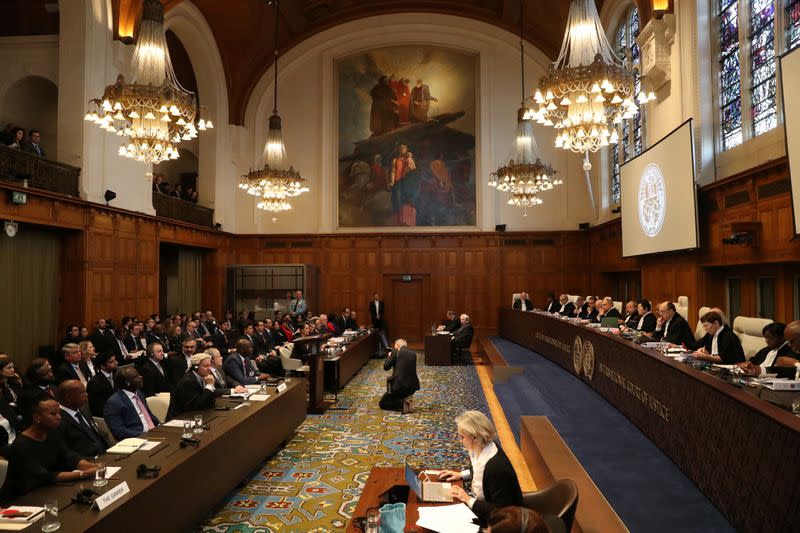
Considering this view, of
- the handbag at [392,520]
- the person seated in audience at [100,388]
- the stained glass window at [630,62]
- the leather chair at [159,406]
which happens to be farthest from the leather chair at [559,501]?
the stained glass window at [630,62]

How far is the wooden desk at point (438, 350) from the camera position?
12.9 meters

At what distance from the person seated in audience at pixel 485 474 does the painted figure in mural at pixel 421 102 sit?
15634mm

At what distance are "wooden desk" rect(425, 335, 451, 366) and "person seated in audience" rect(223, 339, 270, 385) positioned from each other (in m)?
5.99

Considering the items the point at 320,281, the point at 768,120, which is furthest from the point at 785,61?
the point at 320,281

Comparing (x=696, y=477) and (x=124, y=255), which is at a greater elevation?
(x=124, y=255)

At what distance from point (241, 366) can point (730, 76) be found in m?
9.06

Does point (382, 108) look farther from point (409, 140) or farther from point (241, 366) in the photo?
point (241, 366)

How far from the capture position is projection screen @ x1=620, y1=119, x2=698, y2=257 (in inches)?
343

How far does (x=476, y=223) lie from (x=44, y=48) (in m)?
12.4

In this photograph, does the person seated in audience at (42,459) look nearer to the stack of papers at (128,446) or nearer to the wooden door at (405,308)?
the stack of papers at (128,446)

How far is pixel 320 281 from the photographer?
17.8m

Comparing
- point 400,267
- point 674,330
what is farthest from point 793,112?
point 400,267

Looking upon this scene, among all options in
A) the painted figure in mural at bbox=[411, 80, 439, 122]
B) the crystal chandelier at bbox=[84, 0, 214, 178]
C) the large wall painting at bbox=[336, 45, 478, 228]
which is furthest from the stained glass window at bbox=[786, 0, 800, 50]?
the painted figure in mural at bbox=[411, 80, 439, 122]

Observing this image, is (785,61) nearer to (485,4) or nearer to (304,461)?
(304,461)
